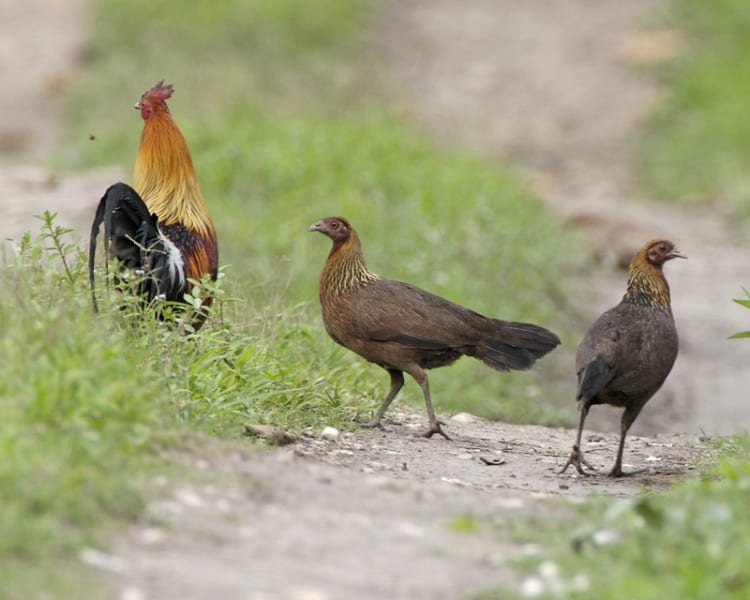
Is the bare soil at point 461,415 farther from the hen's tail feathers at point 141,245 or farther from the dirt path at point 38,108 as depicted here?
the hen's tail feathers at point 141,245

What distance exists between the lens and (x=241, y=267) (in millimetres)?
10391

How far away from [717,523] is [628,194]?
1176 cm

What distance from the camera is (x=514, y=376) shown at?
33.3 feet

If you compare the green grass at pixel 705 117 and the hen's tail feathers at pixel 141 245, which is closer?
the hen's tail feathers at pixel 141 245

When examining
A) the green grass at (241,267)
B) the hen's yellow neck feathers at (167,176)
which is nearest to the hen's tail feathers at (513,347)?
the green grass at (241,267)

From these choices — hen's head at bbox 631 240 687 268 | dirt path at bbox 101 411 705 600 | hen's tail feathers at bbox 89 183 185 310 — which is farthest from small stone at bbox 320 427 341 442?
hen's head at bbox 631 240 687 268

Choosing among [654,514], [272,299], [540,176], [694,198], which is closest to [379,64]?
[540,176]

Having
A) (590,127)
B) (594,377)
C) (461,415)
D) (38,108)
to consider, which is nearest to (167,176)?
(461,415)

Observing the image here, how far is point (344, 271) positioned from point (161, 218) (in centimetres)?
101

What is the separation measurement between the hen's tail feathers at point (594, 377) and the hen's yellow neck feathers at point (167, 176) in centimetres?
220

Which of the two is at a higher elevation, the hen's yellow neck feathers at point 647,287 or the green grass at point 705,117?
the green grass at point 705,117

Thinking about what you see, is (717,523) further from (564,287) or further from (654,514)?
(564,287)

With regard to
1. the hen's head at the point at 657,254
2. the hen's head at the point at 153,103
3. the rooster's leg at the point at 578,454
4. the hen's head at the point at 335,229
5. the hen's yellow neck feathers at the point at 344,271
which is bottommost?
the rooster's leg at the point at 578,454

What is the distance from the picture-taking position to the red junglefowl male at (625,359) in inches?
262
